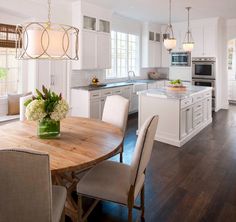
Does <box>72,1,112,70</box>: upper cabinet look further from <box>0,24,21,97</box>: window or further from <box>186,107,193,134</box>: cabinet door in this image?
<box>186,107,193,134</box>: cabinet door

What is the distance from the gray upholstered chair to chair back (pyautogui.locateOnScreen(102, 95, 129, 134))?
4.94ft

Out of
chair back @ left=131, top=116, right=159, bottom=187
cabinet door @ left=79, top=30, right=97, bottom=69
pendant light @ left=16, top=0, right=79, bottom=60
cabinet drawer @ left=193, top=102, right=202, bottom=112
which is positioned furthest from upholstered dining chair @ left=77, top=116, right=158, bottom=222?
cabinet door @ left=79, top=30, right=97, bottom=69

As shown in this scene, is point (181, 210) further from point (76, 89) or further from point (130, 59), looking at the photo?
point (130, 59)

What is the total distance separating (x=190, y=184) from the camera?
288cm

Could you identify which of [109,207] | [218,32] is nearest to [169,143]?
[109,207]

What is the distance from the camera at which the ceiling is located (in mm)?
5227

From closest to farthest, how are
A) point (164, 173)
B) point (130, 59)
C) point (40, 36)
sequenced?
1. point (40, 36)
2. point (164, 173)
3. point (130, 59)

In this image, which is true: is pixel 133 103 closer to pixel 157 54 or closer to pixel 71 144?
pixel 157 54

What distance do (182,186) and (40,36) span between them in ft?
7.33

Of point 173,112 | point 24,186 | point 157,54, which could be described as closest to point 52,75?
point 173,112

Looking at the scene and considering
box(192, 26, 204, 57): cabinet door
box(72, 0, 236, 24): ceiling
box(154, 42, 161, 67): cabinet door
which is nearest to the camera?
box(72, 0, 236, 24): ceiling

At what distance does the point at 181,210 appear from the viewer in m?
2.34

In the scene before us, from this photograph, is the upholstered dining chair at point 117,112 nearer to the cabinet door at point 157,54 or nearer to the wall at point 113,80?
the wall at point 113,80

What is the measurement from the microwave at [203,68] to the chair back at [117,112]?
506 centimetres
